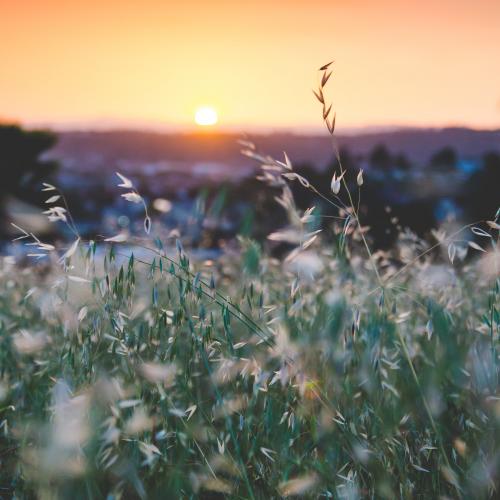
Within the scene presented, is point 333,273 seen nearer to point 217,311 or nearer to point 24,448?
point 217,311

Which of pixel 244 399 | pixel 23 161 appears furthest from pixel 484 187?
pixel 244 399

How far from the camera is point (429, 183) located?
10672mm

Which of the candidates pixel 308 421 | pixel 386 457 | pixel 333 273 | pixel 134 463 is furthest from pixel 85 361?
pixel 333 273

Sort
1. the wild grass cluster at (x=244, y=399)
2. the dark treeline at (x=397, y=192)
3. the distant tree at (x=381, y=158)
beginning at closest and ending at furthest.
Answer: the wild grass cluster at (x=244, y=399) → the dark treeline at (x=397, y=192) → the distant tree at (x=381, y=158)

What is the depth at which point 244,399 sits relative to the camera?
223 cm

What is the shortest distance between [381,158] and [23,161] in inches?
264

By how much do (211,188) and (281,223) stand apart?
2.63 m

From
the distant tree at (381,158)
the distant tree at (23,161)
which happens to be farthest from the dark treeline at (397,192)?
the distant tree at (23,161)

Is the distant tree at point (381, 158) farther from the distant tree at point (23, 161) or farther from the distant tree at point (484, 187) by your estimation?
the distant tree at point (23, 161)

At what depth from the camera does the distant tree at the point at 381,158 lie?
36.0ft

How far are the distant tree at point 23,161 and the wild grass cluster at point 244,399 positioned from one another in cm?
1144

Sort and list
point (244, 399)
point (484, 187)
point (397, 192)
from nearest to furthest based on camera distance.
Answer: point (244, 399) < point (484, 187) < point (397, 192)

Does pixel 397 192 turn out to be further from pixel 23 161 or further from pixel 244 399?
pixel 244 399

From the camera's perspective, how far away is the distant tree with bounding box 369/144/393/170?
10977 mm
